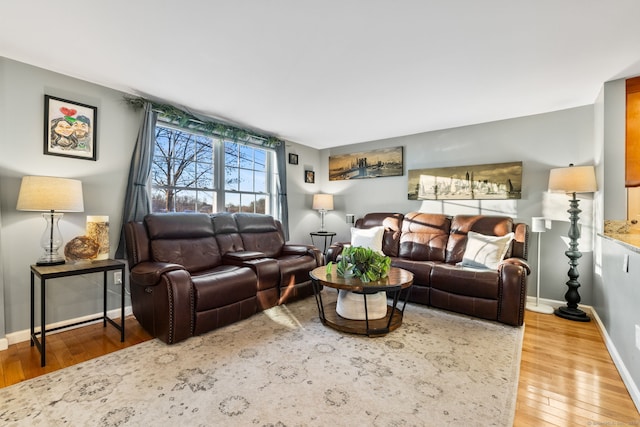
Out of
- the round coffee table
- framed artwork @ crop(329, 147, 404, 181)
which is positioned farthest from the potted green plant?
framed artwork @ crop(329, 147, 404, 181)

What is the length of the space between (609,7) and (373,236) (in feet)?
9.57

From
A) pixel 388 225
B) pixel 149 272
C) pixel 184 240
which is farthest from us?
pixel 388 225

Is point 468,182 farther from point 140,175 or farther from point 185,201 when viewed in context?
point 140,175

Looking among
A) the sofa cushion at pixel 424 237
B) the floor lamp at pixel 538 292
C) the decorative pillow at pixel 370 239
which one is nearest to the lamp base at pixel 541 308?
the floor lamp at pixel 538 292

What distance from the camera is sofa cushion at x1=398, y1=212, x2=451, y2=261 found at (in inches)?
147

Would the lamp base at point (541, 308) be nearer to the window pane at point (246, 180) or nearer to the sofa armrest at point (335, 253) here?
the sofa armrest at point (335, 253)

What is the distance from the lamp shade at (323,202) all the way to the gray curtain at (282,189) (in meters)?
0.56

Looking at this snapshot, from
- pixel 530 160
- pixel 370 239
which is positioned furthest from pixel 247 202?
pixel 530 160

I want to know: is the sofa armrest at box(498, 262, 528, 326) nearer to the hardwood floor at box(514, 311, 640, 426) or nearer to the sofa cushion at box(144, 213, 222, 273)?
the hardwood floor at box(514, 311, 640, 426)

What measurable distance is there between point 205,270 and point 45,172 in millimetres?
1646

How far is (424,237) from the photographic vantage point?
3.87m

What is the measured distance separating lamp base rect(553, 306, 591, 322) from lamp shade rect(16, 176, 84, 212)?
15.6 feet

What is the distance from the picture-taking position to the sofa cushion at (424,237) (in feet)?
12.3

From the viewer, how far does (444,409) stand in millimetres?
1590
